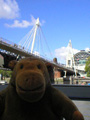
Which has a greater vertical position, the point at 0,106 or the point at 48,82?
the point at 48,82

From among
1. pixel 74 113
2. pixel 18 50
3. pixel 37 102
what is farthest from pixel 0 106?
pixel 18 50

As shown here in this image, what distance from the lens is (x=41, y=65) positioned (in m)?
1.39

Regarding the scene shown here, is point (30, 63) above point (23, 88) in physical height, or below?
above

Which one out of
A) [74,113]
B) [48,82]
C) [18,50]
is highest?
[18,50]

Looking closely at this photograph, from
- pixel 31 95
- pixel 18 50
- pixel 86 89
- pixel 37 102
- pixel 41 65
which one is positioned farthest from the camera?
pixel 18 50

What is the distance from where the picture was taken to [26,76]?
119cm

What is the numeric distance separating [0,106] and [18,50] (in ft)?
84.5

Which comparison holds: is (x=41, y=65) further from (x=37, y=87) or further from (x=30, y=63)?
(x=37, y=87)

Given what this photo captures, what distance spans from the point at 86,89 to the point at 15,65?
3.80 m

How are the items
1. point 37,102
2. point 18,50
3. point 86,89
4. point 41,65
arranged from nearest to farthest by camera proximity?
point 37,102, point 41,65, point 86,89, point 18,50

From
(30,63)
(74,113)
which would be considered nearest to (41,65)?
(30,63)

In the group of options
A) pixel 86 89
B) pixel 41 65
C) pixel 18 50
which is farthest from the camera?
pixel 18 50

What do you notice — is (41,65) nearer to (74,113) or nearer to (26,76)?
(26,76)

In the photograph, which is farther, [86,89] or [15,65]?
[86,89]
